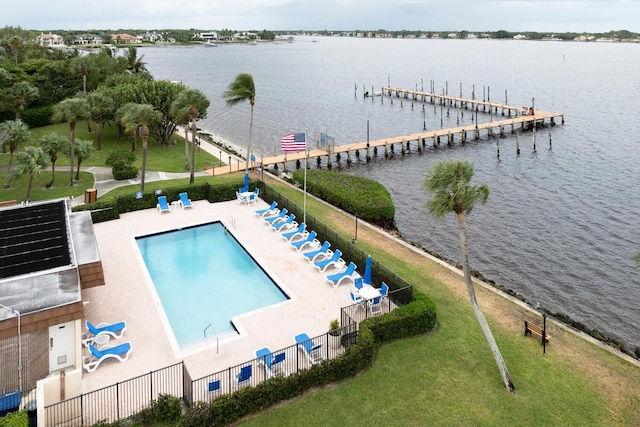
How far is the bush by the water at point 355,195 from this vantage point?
33.7 meters

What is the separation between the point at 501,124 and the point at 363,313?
57.1 m

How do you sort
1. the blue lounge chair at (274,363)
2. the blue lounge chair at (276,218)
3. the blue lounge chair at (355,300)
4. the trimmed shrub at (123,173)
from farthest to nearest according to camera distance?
the trimmed shrub at (123,173), the blue lounge chair at (276,218), the blue lounge chair at (355,300), the blue lounge chair at (274,363)

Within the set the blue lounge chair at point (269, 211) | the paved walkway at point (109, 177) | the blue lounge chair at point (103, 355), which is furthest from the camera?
the paved walkway at point (109, 177)

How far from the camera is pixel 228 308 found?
70.5 feet

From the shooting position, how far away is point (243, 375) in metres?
15.6

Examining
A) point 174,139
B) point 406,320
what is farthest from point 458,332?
point 174,139

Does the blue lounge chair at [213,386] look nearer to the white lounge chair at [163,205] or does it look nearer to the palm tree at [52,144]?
the white lounge chair at [163,205]

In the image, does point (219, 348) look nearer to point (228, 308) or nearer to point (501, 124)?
point (228, 308)

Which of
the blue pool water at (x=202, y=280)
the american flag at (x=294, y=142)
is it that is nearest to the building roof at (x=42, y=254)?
the blue pool water at (x=202, y=280)

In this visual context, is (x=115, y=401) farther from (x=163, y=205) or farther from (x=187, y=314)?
(x=163, y=205)

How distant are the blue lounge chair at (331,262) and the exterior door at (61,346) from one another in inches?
447

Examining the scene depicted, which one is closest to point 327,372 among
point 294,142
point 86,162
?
point 294,142

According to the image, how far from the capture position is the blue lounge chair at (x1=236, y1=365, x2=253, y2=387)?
15.6 meters

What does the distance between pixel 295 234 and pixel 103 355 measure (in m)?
12.9
